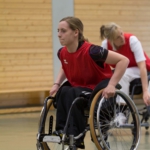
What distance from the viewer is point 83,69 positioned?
3.39 m

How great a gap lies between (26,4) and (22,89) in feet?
4.45

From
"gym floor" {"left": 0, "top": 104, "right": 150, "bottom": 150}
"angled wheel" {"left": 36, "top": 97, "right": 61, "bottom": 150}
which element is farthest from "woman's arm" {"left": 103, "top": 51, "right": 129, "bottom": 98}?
"gym floor" {"left": 0, "top": 104, "right": 150, "bottom": 150}

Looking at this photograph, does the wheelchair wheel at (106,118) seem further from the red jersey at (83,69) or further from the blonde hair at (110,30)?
the blonde hair at (110,30)

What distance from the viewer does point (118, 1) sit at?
798 centimetres

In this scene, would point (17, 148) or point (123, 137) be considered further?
point (123, 137)

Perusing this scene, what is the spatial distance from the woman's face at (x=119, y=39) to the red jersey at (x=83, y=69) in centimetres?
102

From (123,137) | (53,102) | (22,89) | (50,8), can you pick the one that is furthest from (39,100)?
(53,102)

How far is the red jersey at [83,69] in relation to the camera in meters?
3.38

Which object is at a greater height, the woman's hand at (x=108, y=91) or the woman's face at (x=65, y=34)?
the woman's face at (x=65, y=34)

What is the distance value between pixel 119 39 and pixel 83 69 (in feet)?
4.22

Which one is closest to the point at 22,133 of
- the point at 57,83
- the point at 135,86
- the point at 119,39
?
the point at 135,86

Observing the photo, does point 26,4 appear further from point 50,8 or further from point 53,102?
point 53,102

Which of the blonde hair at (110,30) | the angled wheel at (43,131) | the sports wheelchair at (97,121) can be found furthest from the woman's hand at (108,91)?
the blonde hair at (110,30)

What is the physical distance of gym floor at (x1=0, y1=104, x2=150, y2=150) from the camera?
4.33m
